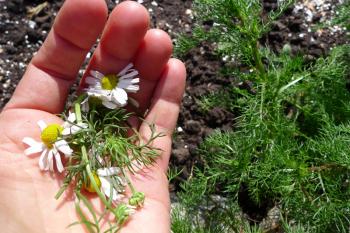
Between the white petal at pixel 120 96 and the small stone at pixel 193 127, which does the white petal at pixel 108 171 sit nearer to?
the white petal at pixel 120 96

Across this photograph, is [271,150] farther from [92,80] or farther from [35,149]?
[35,149]

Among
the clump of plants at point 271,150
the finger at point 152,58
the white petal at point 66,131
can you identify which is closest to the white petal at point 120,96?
the finger at point 152,58

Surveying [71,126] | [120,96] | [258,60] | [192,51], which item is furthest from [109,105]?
[192,51]

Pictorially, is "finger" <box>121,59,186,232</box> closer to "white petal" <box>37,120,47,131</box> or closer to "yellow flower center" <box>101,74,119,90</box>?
"yellow flower center" <box>101,74,119,90</box>

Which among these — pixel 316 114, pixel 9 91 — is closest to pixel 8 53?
pixel 9 91

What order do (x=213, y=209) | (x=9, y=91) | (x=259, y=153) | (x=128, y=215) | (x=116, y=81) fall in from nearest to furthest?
(x=128, y=215)
(x=116, y=81)
(x=259, y=153)
(x=213, y=209)
(x=9, y=91)

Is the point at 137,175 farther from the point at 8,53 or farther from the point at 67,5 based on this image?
the point at 8,53
